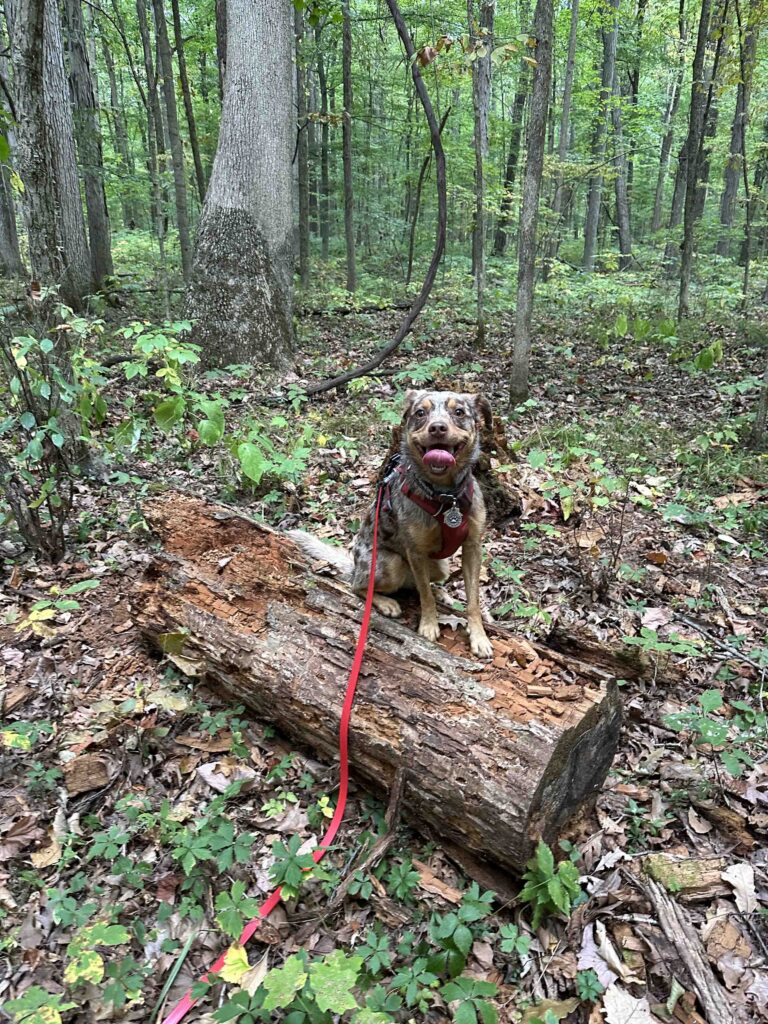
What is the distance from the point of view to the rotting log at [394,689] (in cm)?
285

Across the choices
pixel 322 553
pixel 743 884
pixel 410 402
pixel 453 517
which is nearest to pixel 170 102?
pixel 410 402

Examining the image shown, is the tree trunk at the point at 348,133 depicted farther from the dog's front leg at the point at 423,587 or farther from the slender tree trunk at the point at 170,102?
the dog's front leg at the point at 423,587

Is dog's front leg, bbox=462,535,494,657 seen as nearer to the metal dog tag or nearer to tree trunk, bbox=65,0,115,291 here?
the metal dog tag

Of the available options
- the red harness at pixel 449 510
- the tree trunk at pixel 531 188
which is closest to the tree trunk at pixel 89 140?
the tree trunk at pixel 531 188

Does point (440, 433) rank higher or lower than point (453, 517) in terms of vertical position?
higher

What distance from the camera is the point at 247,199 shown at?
913 centimetres

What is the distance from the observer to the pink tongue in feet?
11.0

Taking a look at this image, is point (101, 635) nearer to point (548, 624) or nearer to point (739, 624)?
point (548, 624)

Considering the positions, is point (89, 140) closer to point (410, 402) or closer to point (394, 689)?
point (410, 402)

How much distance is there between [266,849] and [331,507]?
357cm

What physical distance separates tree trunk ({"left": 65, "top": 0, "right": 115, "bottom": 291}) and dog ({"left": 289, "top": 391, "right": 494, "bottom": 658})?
40.0 feet

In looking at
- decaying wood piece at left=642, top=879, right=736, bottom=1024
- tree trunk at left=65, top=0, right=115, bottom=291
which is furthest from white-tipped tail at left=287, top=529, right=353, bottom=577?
tree trunk at left=65, top=0, right=115, bottom=291

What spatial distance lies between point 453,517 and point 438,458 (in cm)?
38

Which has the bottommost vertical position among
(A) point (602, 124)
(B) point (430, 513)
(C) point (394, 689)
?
(C) point (394, 689)
